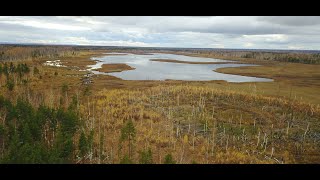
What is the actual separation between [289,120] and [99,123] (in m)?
9.29

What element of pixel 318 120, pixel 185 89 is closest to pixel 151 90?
pixel 185 89

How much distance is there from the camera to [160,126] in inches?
505

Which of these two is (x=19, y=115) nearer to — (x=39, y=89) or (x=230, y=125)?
(x=230, y=125)

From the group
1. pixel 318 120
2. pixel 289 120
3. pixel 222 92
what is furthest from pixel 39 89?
pixel 318 120

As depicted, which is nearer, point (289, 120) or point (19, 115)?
point (19, 115)

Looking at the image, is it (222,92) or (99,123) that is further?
(222,92)
